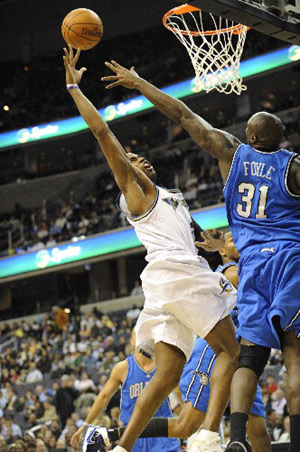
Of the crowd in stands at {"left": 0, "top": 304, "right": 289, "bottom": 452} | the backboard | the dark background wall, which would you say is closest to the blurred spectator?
the crowd in stands at {"left": 0, "top": 304, "right": 289, "bottom": 452}

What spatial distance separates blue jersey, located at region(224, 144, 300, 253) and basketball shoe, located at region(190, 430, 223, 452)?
1.13 m

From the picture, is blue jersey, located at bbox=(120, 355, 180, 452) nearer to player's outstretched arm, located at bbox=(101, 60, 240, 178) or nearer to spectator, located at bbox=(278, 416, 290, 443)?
player's outstretched arm, located at bbox=(101, 60, 240, 178)

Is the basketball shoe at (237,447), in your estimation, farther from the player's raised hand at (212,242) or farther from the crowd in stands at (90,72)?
the crowd in stands at (90,72)

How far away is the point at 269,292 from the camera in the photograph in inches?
169

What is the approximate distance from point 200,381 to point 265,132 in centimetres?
229

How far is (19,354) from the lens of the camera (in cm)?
2048

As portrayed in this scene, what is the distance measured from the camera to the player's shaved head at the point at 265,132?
461 cm

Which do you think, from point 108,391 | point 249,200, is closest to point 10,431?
point 108,391

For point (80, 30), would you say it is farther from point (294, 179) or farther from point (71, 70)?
point (294, 179)

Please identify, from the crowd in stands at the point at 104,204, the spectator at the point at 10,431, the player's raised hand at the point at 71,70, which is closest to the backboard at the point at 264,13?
the player's raised hand at the point at 71,70

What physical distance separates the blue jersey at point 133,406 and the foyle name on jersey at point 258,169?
349 centimetres

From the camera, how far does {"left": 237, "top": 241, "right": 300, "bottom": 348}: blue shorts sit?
4.15 meters

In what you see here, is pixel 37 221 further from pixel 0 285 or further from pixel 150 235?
pixel 150 235

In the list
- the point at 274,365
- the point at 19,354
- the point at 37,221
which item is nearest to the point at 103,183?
the point at 37,221
